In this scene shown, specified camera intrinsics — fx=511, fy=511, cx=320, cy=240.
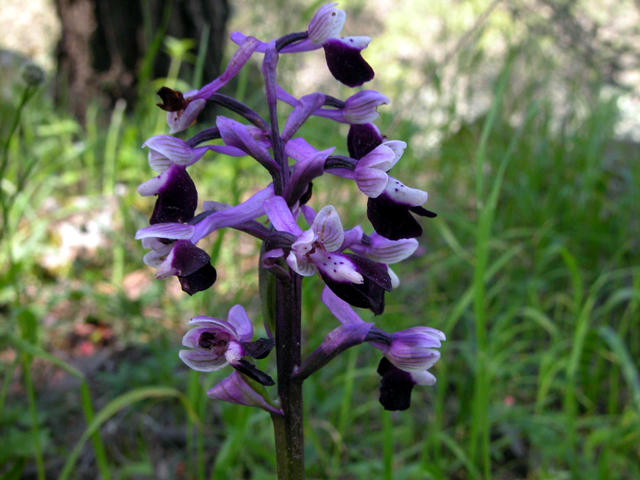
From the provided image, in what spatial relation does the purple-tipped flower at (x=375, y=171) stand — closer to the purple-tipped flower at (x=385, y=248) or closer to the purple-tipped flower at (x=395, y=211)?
the purple-tipped flower at (x=395, y=211)

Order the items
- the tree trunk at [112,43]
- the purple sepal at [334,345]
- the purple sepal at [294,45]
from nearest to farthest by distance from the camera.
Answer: the purple sepal at [334,345]
the purple sepal at [294,45]
the tree trunk at [112,43]

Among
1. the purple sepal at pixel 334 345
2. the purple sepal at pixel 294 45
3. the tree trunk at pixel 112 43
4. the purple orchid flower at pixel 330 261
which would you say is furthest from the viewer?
the tree trunk at pixel 112 43

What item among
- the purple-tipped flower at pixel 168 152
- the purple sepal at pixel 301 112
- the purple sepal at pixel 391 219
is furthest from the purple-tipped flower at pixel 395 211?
the purple-tipped flower at pixel 168 152

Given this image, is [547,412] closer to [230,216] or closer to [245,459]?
[245,459]

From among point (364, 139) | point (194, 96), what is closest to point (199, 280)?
point (194, 96)

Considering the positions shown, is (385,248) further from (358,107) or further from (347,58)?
(347,58)

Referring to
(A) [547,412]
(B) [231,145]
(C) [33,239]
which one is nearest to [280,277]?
(B) [231,145]

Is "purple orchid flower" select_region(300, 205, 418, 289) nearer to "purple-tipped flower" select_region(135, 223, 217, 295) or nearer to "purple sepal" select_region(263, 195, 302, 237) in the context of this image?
"purple sepal" select_region(263, 195, 302, 237)
